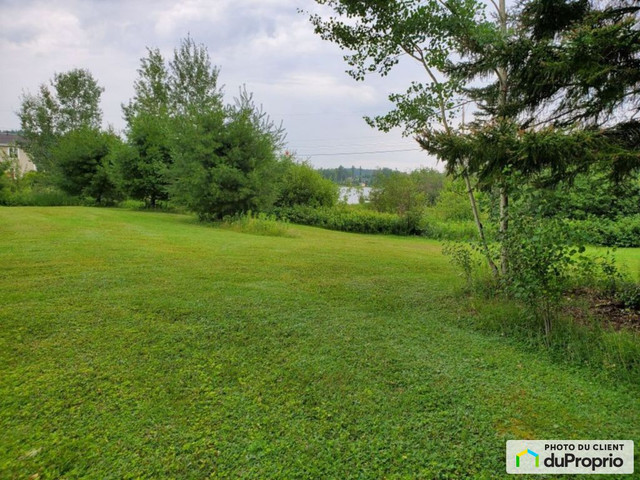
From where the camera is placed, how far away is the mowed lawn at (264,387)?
1528 millimetres

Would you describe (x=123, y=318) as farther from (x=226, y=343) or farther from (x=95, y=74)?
(x=95, y=74)

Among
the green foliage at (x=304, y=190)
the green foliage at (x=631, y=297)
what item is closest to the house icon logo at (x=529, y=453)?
the green foliage at (x=631, y=297)

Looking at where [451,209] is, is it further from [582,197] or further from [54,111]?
[54,111]

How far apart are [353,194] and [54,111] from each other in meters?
24.6

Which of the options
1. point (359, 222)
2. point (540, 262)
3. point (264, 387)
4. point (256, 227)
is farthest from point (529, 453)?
point (359, 222)

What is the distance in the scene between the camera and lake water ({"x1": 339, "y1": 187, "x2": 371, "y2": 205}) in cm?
2008

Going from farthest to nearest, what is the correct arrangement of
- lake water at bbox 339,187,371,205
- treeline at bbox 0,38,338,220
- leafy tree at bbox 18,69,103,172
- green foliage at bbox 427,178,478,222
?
1. leafy tree at bbox 18,69,103,172
2. lake water at bbox 339,187,371,205
3. green foliage at bbox 427,178,478,222
4. treeline at bbox 0,38,338,220

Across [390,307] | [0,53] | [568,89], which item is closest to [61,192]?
[0,53]

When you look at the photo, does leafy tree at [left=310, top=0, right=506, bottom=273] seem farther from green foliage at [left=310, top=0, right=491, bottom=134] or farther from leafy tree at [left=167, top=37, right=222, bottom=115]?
leafy tree at [left=167, top=37, right=222, bottom=115]

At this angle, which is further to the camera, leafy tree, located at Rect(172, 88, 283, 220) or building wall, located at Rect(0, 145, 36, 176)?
building wall, located at Rect(0, 145, 36, 176)

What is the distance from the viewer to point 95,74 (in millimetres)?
26750

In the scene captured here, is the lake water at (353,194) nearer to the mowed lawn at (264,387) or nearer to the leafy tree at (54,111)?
the mowed lawn at (264,387)

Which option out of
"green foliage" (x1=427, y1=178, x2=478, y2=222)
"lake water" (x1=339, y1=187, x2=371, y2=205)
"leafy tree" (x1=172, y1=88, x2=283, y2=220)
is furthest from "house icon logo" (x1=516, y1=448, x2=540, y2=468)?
"lake water" (x1=339, y1=187, x2=371, y2=205)

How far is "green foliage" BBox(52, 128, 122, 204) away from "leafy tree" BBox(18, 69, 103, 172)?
10.5m
